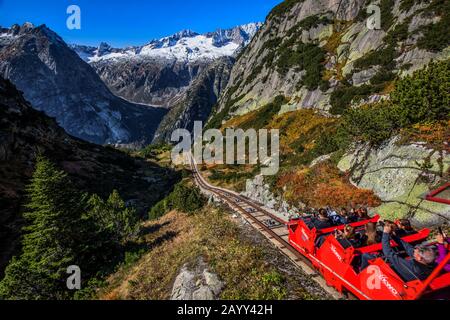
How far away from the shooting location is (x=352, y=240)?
32.7 feet

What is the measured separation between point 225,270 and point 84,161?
62.4 metres

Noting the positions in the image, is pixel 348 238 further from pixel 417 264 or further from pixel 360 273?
pixel 417 264

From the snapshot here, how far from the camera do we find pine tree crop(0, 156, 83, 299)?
51.1ft

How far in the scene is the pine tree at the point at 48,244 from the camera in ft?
51.1

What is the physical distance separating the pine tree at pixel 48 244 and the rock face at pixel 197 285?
8544mm

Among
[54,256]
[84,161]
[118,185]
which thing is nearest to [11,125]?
[84,161]

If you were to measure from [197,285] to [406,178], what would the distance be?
12334 mm

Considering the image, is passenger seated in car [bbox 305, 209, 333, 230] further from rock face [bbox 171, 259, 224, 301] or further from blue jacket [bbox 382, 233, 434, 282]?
rock face [bbox 171, 259, 224, 301]

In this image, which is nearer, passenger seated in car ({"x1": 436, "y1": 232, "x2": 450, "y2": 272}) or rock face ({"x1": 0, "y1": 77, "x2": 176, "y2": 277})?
passenger seated in car ({"x1": 436, "y1": 232, "x2": 450, "y2": 272})

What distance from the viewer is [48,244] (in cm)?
1759

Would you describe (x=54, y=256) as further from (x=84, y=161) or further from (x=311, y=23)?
(x=311, y=23)

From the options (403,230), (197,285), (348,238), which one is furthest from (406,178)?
(197,285)

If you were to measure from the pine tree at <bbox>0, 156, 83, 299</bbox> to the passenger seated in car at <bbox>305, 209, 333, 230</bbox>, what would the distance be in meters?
13.7

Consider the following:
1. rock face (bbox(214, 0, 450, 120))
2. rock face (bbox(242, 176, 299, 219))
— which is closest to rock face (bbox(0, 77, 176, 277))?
rock face (bbox(242, 176, 299, 219))
